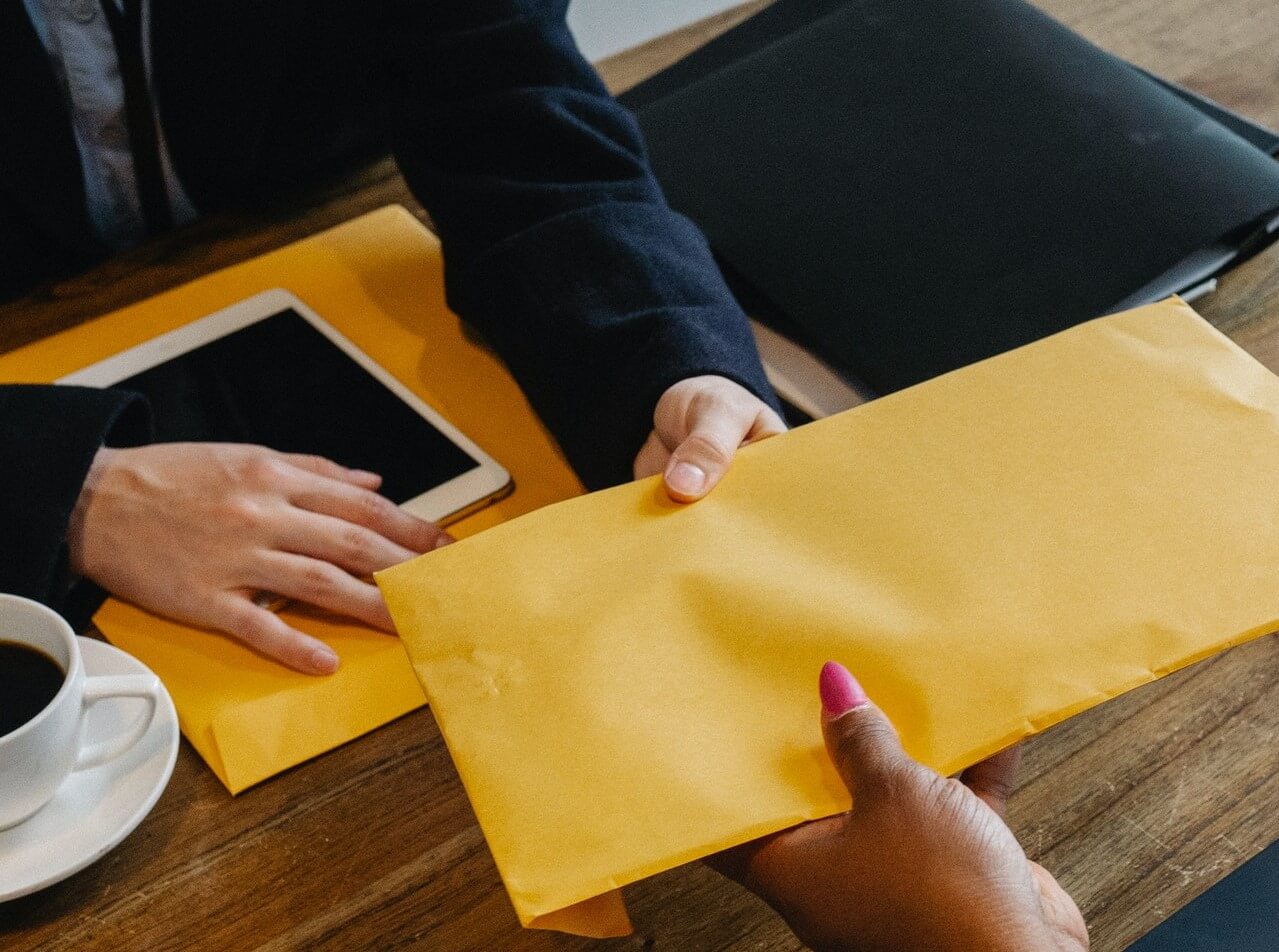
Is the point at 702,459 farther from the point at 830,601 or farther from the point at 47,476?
the point at 47,476

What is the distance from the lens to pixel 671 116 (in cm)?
95

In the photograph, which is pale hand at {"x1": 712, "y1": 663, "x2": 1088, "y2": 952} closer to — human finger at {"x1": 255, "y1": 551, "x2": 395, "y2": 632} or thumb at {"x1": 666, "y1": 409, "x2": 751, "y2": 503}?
thumb at {"x1": 666, "y1": 409, "x2": 751, "y2": 503}

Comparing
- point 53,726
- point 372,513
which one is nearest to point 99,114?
point 372,513

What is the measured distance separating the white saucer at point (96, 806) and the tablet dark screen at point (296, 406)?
0.64 ft

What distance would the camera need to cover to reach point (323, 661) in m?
0.62

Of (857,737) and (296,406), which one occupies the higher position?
(857,737)

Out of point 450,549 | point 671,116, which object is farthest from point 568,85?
point 450,549

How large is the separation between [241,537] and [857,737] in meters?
0.40

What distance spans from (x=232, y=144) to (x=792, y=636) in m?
0.64

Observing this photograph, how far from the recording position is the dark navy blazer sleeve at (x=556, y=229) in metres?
0.72

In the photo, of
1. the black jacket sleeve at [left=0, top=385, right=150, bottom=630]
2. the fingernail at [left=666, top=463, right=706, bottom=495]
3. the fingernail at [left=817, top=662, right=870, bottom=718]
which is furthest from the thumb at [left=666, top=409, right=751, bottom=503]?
the black jacket sleeve at [left=0, top=385, right=150, bottom=630]

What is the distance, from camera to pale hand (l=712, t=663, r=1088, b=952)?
441 millimetres

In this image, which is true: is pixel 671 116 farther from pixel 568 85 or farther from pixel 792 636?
pixel 792 636

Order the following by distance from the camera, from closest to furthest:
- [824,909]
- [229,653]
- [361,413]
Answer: [824,909], [229,653], [361,413]
